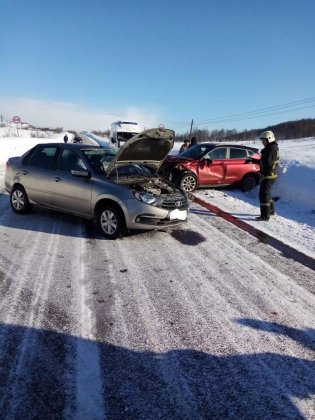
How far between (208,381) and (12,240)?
4.58m

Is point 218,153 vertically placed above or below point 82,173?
above

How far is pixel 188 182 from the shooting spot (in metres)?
12.3

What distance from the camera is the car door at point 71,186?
7242 mm

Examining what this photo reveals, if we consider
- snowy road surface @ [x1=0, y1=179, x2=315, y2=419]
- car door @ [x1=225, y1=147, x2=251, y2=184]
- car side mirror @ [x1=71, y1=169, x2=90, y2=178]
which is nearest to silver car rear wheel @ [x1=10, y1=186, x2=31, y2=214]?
car side mirror @ [x1=71, y1=169, x2=90, y2=178]

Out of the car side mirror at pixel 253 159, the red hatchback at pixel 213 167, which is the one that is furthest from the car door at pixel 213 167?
the car side mirror at pixel 253 159

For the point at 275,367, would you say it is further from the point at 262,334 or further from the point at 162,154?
the point at 162,154

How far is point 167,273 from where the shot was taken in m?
5.42

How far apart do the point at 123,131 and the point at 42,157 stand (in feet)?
74.8

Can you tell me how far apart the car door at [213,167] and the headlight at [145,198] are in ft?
19.2

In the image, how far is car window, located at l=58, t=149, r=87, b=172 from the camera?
24.6 ft

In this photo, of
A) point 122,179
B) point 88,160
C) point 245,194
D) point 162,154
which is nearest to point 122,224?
point 122,179

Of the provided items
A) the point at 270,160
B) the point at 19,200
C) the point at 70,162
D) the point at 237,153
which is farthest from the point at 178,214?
the point at 237,153

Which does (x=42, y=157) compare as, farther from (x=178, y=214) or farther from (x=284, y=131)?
(x=284, y=131)

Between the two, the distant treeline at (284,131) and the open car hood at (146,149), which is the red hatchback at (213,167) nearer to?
the open car hood at (146,149)
